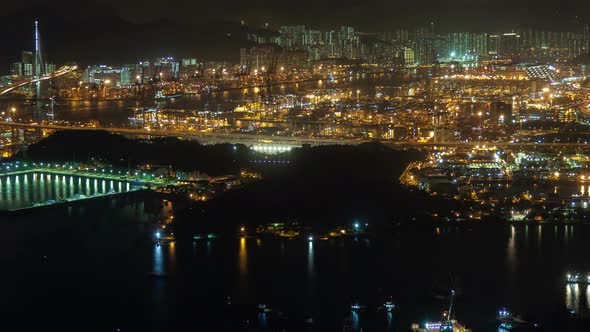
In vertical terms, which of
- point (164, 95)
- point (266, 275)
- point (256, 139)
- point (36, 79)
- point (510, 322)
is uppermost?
point (36, 79)

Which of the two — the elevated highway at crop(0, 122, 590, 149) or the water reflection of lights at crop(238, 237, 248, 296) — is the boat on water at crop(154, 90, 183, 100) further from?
the water reflection of lights at crop(238, 237, 248, 296)

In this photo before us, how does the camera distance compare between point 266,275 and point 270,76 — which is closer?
point 266,275

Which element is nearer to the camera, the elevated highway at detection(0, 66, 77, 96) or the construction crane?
the elevated highway at detection(0, 66, 77, 96)

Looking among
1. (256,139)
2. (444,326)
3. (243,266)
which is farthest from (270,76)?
(444,326)

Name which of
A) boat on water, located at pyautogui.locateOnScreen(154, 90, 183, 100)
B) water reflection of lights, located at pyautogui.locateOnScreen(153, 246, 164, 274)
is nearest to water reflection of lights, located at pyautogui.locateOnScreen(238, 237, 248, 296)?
water reflection of lights, located at pyautogui.locateOnScreen(153, 246, 164, 274)

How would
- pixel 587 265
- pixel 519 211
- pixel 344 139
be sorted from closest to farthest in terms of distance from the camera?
pixel 587 265
pixel 519 211
pixel 344 139

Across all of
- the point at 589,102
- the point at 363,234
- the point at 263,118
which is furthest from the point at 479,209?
the point at 589,102

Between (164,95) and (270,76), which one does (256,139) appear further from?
(270,76)

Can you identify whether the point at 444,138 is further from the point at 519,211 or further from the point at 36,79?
the point at 36,79
